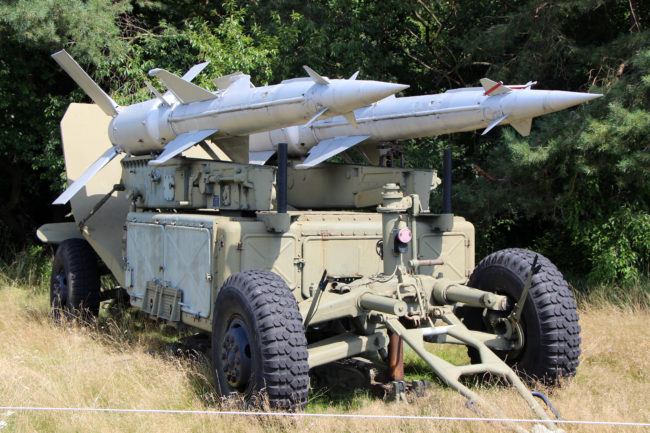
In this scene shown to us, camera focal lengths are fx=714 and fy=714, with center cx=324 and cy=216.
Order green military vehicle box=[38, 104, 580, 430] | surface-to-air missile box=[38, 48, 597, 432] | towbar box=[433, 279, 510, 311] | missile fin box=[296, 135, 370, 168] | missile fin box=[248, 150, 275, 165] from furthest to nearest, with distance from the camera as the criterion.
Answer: missile fin box=[248, 150, 275, 165], missile fin box=[296, 135, 370, 168], towbar box=[433, 279, 510, 311], surface-to-air missile box=[38, 48, 597, 432], green military vehicle box=[38, 104, 580, 430]

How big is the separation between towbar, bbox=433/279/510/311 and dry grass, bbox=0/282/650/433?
2.06 ft

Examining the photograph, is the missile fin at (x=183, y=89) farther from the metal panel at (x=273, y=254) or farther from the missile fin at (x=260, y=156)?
the metal panel at (x=273, y=254)

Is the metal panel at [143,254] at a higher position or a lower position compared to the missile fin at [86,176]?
lower

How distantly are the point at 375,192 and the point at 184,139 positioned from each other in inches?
78.0

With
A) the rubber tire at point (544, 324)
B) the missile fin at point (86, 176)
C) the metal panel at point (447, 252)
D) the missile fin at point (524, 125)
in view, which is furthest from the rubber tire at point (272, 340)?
the missile fin at point (86, 176)

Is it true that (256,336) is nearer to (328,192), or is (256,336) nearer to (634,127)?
(328,192)

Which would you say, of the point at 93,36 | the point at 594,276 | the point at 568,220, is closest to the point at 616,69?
the point at 568,220

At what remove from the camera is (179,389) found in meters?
5.66

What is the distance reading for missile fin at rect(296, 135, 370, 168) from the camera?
712 cm

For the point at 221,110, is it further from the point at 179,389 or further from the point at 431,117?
the point at 179,389

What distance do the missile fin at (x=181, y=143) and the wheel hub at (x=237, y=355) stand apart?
241 centimetres

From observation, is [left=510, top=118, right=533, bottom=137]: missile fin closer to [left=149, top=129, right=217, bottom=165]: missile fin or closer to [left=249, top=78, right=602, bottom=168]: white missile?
Result: [left=249, top=78, right=602, bottom=168]: white missile

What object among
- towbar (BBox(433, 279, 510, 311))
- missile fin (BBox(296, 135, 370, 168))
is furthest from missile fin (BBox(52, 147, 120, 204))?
towbar (BBox(433, 279, 510, 311))

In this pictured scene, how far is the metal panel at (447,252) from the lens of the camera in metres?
6.57
